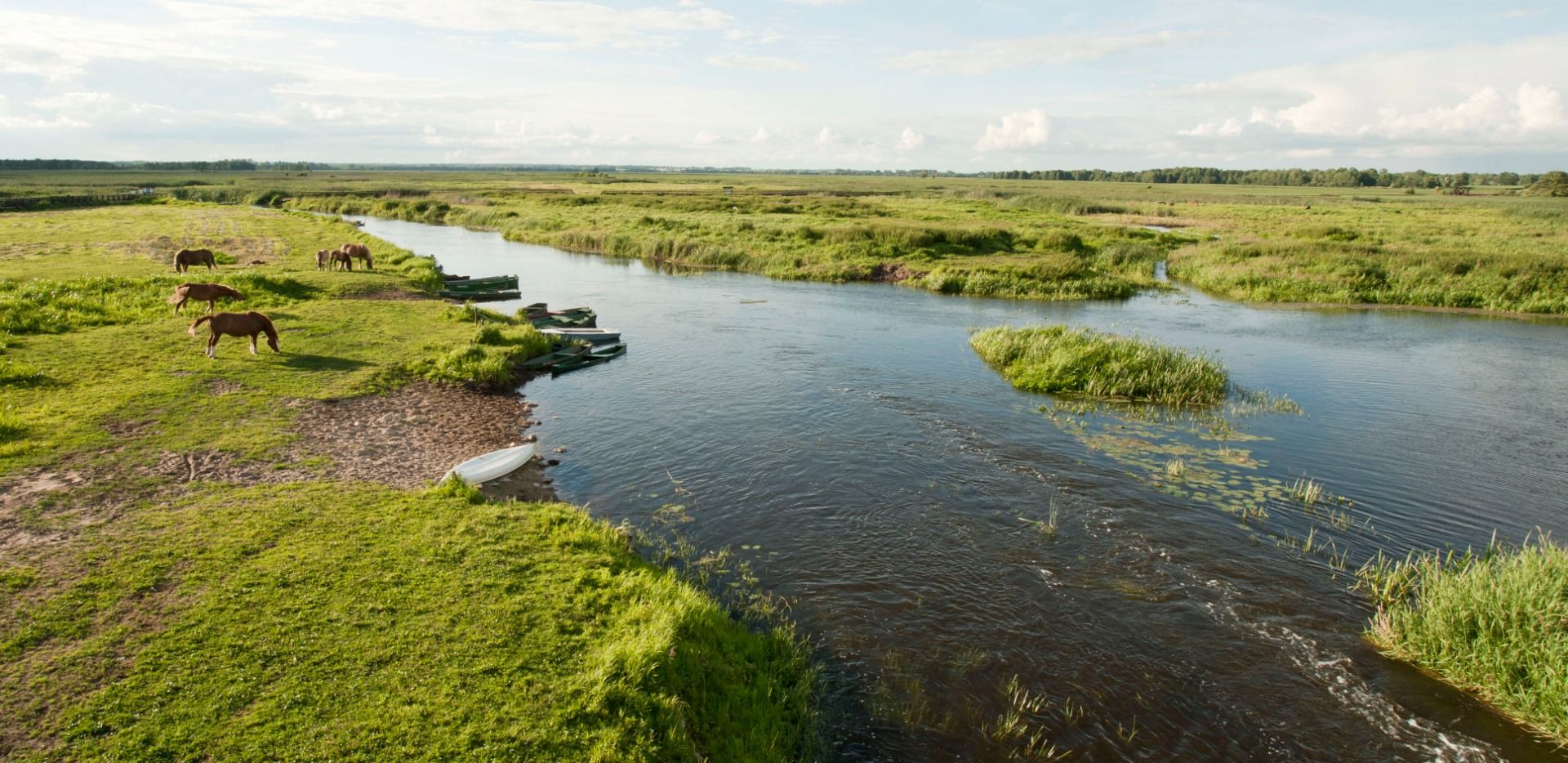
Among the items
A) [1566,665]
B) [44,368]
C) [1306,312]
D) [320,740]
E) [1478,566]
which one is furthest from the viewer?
[1306,312]

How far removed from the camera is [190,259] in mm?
31625

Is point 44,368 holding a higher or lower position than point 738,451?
higher

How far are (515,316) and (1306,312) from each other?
1571 inches

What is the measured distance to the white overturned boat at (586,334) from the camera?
91.2 feet

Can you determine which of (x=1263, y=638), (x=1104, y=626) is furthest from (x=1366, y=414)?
(x=1104, y=626)

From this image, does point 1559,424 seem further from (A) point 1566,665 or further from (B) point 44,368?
(B) point 44,368

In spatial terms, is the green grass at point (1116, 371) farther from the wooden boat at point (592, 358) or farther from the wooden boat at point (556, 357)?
the wooden boat at point (556, 357)

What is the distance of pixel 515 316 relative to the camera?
97.9ft

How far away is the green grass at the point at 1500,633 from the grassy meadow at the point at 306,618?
888 centimetres

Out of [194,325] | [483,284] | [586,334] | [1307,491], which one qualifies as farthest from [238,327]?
[1307,491]

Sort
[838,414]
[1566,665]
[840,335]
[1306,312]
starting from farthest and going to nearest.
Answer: [1306,312] < [840,335] < [838,414] < [1566,665]

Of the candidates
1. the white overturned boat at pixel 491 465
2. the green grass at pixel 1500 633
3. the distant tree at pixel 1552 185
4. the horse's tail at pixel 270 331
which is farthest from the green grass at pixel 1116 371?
the distant tree at pixel 1552 185

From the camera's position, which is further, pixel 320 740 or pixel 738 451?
pixel 738 451

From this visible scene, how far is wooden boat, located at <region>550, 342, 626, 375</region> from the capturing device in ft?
81.6
